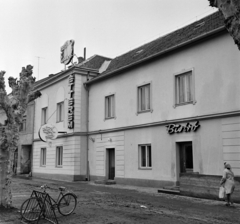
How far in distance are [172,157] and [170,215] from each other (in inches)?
275

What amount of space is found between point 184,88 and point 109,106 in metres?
7.00

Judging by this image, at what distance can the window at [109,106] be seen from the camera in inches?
849

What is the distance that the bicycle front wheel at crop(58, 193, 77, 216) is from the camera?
893 cm

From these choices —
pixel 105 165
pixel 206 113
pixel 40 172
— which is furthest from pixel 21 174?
pixel 206 113

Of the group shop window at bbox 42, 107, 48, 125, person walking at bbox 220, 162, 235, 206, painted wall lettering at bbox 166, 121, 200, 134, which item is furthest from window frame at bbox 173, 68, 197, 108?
shop window at bbox 42, 107, 48, 125

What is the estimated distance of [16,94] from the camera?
1062 centimetres

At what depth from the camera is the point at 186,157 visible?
1602 centimetres

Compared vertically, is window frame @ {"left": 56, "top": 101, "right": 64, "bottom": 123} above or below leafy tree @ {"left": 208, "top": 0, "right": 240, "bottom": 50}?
above

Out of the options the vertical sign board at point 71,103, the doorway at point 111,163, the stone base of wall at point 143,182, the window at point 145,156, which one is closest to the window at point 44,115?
the vertical sign board at point 71,103

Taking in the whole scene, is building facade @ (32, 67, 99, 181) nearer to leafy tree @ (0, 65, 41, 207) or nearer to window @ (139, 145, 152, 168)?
window @ (139, 145, 152, 168)

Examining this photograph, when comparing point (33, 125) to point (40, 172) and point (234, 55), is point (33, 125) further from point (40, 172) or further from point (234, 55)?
point (234, 55)

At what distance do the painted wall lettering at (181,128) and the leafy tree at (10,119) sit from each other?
780cm

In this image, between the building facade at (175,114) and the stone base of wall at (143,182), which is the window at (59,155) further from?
the stone base of wall at (143,182)

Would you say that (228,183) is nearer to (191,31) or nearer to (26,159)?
(191,31)
